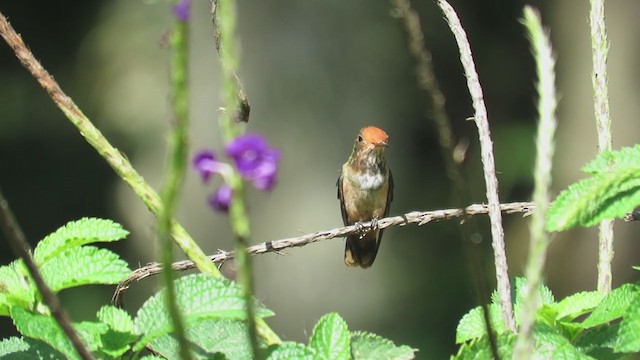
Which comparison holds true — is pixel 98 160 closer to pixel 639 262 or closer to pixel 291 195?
pixel 291 195

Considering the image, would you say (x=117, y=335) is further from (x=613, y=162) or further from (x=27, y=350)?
(x=613, y=162)

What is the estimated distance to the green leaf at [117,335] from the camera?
1362mm

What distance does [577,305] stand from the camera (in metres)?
1.65

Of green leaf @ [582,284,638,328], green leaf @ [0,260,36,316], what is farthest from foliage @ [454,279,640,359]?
green leaf @ [0,260,36,316]

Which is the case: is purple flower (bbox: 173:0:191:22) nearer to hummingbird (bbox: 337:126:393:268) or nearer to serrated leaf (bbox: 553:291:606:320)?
serrated leaf (bbox: 553:291:606:320)

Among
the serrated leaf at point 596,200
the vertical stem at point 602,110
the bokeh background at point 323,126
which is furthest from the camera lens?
the bokeh background at point 323,126

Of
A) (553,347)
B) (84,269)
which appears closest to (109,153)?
(84,269)

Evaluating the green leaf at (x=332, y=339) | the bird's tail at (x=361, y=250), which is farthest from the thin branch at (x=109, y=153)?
the bird's tail at (x=361, y=250)

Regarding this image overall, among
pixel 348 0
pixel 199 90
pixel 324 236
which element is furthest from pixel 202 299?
pixel 348 0

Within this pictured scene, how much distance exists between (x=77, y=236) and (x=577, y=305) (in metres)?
0.88

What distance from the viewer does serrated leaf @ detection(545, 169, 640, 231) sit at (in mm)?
1196

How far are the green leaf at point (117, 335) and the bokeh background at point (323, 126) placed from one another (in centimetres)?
588

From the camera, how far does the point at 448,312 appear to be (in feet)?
27.0

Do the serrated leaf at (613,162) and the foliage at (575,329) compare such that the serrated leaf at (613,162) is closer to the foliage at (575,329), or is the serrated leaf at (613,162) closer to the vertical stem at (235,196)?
the foliage at (575,329)
